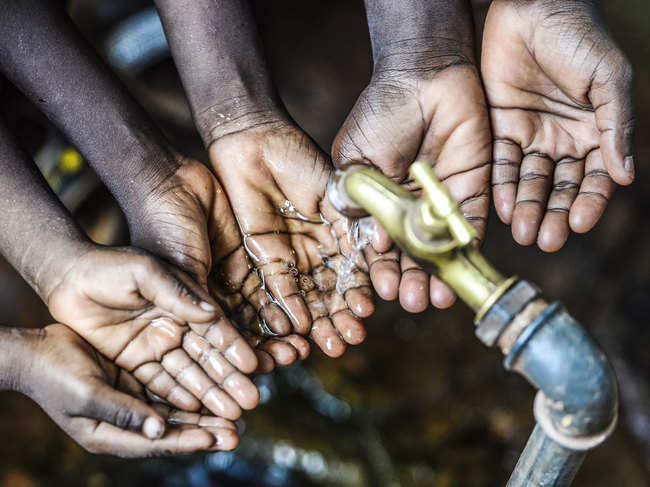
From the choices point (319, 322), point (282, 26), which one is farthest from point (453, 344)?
point (282, 26)

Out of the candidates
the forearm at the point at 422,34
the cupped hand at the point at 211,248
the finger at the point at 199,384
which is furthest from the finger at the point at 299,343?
the forearm at the point at 422,34

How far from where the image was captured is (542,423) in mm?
1180

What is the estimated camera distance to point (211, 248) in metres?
1.89

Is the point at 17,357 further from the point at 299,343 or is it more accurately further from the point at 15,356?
the point at 299,343

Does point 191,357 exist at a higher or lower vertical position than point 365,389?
higher

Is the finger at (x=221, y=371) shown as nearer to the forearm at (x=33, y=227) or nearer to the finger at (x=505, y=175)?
the forearm at (x=33, y=227)

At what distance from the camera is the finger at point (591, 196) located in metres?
1.75

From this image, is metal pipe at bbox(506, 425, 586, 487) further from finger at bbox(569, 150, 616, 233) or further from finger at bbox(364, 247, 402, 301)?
finger at bbox(569, 150, 616, 233)

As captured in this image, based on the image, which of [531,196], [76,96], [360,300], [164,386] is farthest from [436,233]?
[76,96]

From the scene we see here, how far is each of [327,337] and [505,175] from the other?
86 cm

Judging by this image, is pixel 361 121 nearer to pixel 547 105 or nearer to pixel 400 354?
pixel 547 105

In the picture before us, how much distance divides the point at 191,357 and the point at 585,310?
2.09m

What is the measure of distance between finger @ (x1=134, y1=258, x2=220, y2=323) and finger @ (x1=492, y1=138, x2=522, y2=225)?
3.51ft

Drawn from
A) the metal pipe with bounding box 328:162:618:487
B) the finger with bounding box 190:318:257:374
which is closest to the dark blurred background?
the finger with bounding box 190:318:257:374
